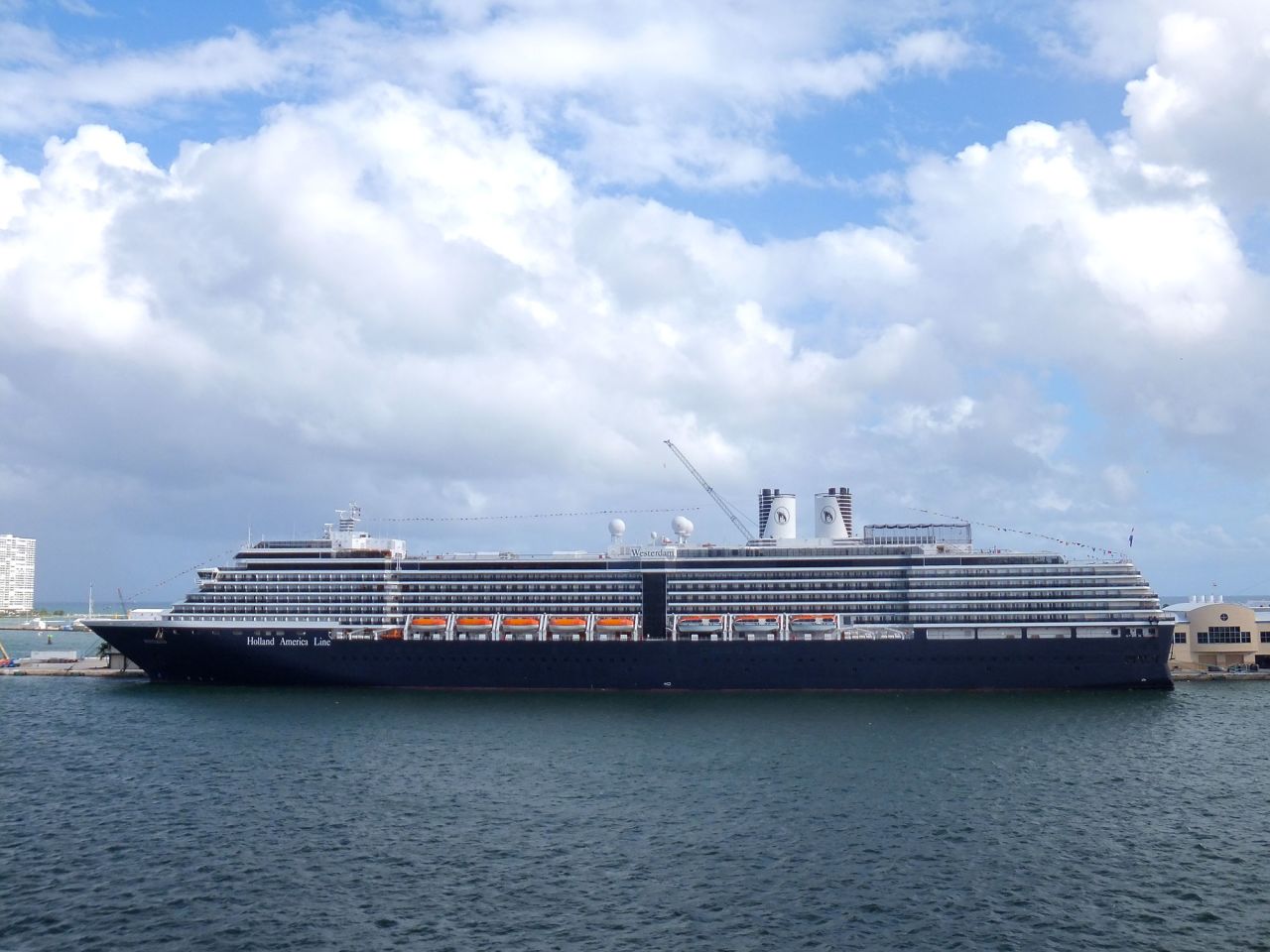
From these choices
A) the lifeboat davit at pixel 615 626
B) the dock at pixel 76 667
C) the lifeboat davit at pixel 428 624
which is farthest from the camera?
the dock at pixel 76 667

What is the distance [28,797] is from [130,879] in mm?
13264

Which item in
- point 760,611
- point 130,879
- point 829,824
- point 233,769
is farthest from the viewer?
point 760,611

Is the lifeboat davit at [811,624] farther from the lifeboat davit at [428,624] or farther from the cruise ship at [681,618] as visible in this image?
the lifeboat davit at [428,624]

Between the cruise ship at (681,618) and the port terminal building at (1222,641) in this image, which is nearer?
the cruise ship at (681,618)

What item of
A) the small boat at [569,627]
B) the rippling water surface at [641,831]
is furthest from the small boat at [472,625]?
the rippling water surface at [641,831]

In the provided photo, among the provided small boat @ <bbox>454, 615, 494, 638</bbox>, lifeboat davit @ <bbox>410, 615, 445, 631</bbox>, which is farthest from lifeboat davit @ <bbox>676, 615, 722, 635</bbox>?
lifeboat davit @ <bbox>410, 615, 445, 631</bbox>

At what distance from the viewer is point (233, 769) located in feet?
147

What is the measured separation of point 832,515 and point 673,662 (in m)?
18.4

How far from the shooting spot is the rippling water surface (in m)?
26.8

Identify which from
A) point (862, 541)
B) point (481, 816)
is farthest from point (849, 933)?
point (862, 541)

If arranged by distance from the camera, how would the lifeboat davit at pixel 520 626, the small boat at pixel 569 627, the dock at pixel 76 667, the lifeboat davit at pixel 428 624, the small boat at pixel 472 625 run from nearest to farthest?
the small boat at pixel 569 627, the lifeboat davit at pixel 520 626, the small boat at pixel 472 625, the lifeboat davit at pixel 428 624, the dock at pixel 76 667

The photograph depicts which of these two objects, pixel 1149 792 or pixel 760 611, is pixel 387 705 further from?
pixel 1149 792

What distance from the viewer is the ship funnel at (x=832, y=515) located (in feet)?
254

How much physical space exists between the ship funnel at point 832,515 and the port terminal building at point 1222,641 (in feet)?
94.0
